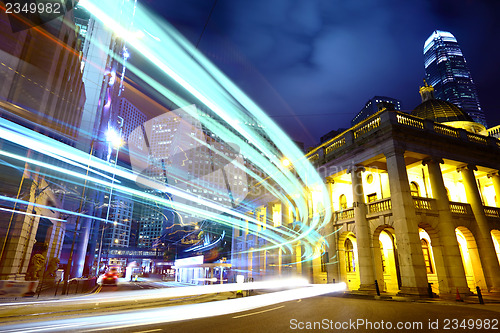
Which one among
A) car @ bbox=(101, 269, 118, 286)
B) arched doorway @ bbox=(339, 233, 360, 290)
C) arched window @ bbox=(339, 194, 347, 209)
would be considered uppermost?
arched window @ bbox=(339, 194, 347, 209)

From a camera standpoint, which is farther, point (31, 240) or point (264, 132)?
point (264, 132)

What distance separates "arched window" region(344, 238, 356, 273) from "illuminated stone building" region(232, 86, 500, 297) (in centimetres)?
10

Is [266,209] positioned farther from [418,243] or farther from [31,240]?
[31,240]

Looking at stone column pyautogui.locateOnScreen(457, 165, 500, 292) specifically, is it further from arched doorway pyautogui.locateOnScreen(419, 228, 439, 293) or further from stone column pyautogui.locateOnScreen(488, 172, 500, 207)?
stone column pyautogui.locateOnScreen(488, 172, 500, 207)

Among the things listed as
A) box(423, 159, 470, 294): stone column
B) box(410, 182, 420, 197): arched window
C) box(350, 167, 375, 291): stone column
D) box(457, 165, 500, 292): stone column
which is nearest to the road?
box(423, 159, 470, 294): stone column

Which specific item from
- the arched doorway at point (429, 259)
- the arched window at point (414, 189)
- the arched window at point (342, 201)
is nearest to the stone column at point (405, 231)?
the arched window at point (414, 189)

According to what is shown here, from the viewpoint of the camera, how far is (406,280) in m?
17.8

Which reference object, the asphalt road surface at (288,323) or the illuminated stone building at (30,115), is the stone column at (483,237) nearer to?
the asphalt road surface at (288,323)

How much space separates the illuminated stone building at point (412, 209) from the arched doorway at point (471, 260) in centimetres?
7

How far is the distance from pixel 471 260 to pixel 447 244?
3898mm

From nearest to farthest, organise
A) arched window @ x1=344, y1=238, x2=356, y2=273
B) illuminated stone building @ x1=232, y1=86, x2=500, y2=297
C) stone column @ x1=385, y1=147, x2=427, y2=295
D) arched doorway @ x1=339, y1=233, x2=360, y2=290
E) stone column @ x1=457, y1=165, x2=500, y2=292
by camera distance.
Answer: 1. stone column @ x1=385, y1=147, x2=427, y2=295
2. illuminated stone building @ x1=232, y1=86, x2=500, y2=297
3. stone column @ x1=457, y1=165, x2=500, y2=292
4. arched doorway @ x1=339, y1=233, x2=360, y2=290
5. arched window @ x1=344, y1=238, x2=356, y2=273

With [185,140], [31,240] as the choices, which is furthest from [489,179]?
[185,140]

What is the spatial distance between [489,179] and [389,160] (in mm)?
13561

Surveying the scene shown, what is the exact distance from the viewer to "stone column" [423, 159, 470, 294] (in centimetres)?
1827
